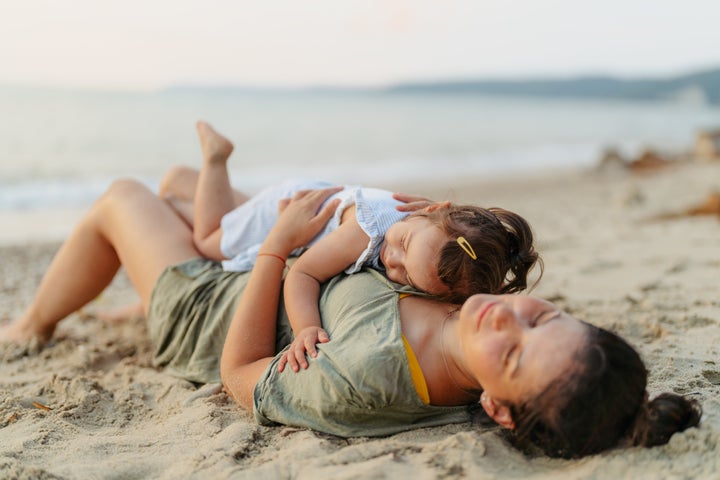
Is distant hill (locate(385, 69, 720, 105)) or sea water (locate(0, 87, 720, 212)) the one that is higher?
distant hill (locate(385, 69, 720, 105))

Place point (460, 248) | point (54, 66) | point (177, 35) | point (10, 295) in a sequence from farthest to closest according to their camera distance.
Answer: point (54, 66)
point (177, 35)
point (10, 295)
point (460, 248)

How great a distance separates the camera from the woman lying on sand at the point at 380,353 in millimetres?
1812

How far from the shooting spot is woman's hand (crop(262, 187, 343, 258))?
2.64 metres

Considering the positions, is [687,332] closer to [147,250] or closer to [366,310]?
[366,310]

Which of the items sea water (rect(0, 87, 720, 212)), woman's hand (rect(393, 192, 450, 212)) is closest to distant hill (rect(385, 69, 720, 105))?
sea water (rect(0, 87, 720, 212))

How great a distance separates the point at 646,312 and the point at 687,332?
0.37 metres

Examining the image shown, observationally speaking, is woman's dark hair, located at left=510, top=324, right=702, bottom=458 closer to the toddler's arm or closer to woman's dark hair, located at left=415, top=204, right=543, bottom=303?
woman's dark hair, located at left=415, top=204, right=543, bottom=303

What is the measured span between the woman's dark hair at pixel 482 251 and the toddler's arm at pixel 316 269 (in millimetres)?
325

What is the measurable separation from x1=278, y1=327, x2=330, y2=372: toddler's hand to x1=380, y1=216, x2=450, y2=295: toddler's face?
1.25 ft

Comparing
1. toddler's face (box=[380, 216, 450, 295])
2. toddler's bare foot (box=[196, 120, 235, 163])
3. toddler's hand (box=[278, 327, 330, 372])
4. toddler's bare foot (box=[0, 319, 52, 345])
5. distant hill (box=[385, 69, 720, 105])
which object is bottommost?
toddler's bare foot (box=[0, 319, 52, 345])

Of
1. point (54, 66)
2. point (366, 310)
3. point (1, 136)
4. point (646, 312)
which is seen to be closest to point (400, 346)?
point (366, 310)

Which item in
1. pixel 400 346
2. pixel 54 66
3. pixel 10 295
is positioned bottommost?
pixel 10 295

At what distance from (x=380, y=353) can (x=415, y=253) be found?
46 cm

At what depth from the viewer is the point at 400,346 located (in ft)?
6.84
